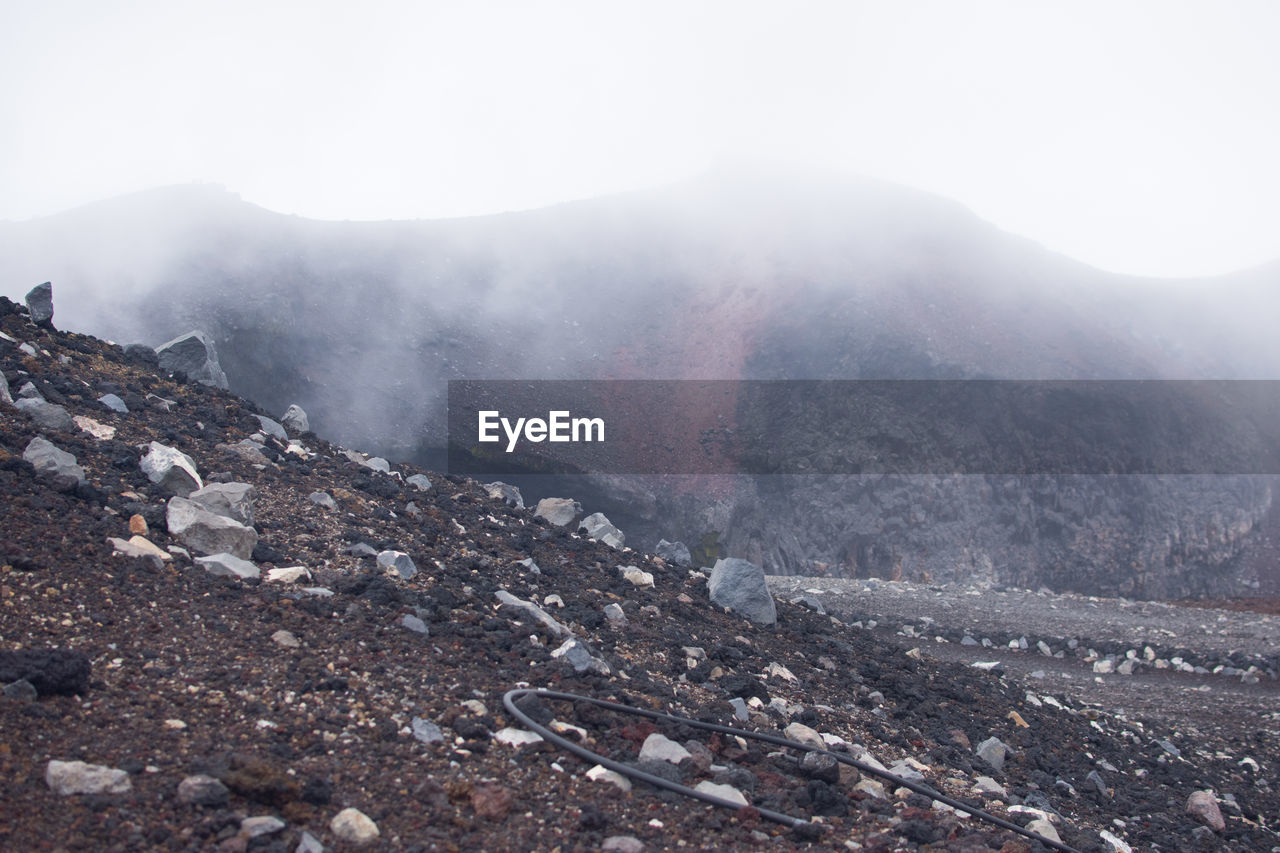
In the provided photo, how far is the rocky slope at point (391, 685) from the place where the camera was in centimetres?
328

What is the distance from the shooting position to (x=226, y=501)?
5.86m

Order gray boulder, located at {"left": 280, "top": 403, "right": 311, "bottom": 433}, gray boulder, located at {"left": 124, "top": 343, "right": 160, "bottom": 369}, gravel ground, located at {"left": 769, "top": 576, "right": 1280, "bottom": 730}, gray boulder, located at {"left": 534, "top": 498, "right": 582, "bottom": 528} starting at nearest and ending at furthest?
gray boulder, located at {"left": 124, "top": 343, "right": 160, "bottom": 369}, gray boulder, located at {"left": 280, "top": 403, "right": 311, "bottom": 433}, gray boulder, located at {"left": 534, "top": 498, "right": 582, "bottom": 528}, gravel ground, located at {"left": 769, "top": 576, "right": 1280, "bottom": 730}

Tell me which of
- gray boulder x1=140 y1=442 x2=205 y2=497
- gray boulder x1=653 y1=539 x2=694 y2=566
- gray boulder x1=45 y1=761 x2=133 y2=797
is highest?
gray boulder x1=140 y1=442 x2=205 y2=497

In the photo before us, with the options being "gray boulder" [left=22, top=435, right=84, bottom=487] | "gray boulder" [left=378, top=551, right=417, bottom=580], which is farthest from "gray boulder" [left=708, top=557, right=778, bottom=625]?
"gray boulder" [left=22, top=435, right=84, bottom=487]

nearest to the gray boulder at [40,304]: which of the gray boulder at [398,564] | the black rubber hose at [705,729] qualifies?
the gray boulder at [398,564]

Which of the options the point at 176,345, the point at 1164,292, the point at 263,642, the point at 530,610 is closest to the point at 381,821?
the point at 263,642

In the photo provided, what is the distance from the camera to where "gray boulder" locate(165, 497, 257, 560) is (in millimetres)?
5305

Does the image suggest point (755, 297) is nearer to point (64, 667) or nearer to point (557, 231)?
point (557, 231)

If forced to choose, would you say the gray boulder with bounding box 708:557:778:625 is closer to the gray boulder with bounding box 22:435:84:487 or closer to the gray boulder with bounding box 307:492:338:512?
the gray boulder with bounding box 307:492:338:512

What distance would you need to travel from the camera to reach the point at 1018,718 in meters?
7.90

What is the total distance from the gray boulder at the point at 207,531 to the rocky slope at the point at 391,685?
3 centimetres

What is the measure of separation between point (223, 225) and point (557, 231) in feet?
51.0

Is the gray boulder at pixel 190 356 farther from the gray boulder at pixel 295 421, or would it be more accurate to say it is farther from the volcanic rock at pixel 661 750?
the volcanic rock at pixel 661 750

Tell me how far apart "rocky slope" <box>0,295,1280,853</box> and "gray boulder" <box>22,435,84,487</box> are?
0.08 ft
